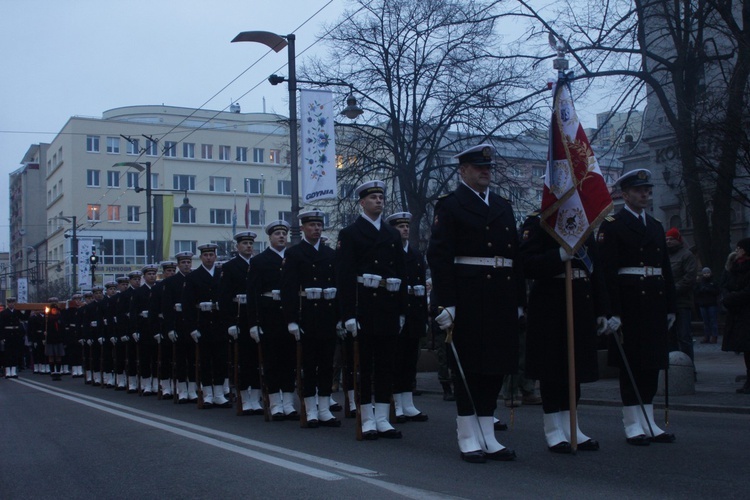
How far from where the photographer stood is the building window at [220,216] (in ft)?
245

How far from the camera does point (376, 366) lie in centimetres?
895

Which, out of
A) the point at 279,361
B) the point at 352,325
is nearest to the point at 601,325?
the point at 352,325

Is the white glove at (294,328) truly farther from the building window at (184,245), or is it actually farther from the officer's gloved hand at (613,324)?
the building window at (184,245)

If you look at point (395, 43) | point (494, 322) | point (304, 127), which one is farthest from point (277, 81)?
point (494, 322)

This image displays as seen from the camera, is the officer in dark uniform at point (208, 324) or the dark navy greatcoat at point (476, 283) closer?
the dark navy greatcoat at point (476, 283)

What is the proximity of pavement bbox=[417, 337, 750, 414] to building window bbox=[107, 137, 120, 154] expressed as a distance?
2346 inches

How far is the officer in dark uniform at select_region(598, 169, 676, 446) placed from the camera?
7.85 m

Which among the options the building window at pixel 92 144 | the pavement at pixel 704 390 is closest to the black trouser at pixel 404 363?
the pavement at pixel 704 390

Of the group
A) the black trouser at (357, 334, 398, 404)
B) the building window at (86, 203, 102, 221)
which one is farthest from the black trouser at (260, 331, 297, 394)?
the building window at (86, 203, 102, 221)

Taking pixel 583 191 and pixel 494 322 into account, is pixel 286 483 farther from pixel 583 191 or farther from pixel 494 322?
pixel 583 191

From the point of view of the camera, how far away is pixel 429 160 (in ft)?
89.7

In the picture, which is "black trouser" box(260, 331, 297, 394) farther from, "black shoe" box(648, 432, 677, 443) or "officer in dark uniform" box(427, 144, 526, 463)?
"black shoe" box(648, 432, 677, 443)

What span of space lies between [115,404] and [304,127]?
6.94m

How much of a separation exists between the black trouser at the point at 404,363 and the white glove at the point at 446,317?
329cm
